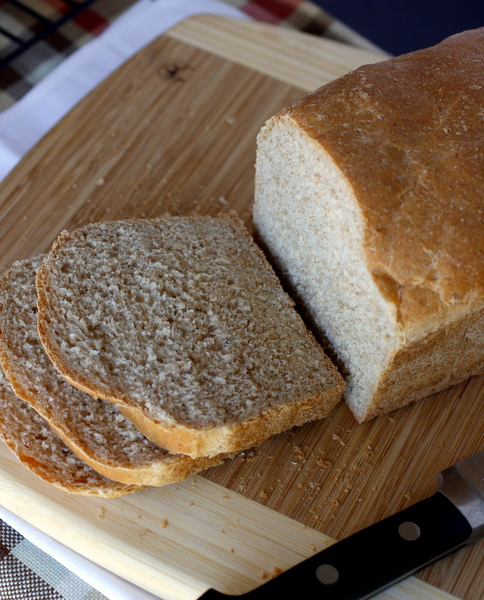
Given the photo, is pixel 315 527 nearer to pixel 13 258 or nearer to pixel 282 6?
pixel 13 258

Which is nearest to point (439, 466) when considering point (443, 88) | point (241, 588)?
point (241, 588)

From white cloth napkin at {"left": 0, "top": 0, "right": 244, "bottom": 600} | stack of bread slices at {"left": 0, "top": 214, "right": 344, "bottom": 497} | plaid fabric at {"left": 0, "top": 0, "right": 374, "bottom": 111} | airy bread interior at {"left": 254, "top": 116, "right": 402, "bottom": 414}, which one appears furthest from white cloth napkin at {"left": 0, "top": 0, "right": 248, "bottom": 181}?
airy bread interior at {"left": 254, "top": 116, "right": 402, "bottom": 414}

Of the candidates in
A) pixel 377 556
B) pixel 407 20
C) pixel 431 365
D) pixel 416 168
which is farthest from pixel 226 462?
pixel 407 20

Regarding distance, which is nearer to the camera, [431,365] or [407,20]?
[431,365]

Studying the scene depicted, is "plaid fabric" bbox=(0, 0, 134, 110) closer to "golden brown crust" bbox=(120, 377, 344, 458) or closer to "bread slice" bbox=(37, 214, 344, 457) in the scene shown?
"bread slice" bbox=(37, 214, 344, 457)

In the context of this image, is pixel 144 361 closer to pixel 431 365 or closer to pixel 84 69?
pixel 431 365

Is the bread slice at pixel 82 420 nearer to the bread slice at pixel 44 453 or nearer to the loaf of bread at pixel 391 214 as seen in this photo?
the bread slice at pixel 44 453

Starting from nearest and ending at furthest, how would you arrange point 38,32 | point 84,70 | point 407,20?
point 84,70, point 38,32, point 407,20
